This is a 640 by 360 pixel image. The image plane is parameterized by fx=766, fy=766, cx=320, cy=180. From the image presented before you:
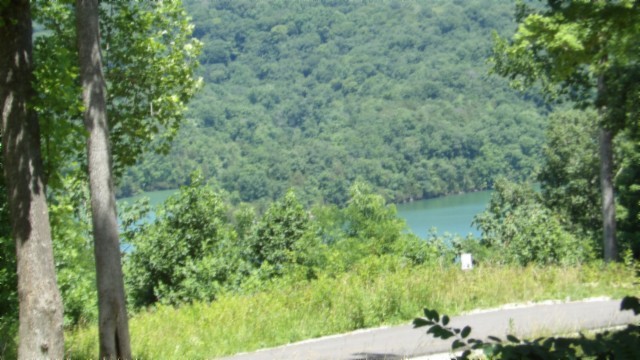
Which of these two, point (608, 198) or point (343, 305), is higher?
point (608, 198)

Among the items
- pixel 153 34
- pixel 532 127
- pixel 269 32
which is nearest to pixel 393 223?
pixel 153 34

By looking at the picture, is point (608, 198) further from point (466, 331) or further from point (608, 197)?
point (466, 331)

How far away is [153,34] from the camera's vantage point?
17.3m

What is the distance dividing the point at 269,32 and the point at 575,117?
147 meters

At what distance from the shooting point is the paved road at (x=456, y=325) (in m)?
8.99

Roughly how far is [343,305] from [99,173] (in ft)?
15.6

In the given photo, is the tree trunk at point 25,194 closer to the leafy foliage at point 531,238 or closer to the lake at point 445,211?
the leafy foliage at point 531,238

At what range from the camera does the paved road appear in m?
8.99

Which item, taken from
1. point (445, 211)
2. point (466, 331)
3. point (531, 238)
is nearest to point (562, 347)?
point (466, 331)

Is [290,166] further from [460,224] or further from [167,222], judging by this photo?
[167,222]

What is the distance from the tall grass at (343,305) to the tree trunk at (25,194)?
239 centimetres

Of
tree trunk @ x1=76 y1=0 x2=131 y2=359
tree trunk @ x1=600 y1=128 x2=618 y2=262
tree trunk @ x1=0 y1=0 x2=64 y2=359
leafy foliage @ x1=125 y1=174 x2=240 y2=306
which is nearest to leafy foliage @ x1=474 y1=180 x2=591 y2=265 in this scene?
tree trunk @ x1=600 y1=128 x2=618 y2=262

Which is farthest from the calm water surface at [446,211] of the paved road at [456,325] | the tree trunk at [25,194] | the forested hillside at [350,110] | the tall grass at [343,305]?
the tree trunk at [25,194]

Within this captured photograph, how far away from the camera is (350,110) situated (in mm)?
157375
